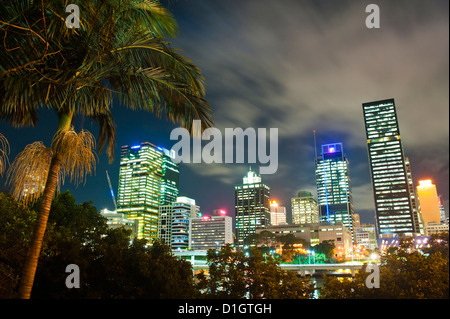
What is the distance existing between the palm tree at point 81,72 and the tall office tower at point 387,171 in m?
163

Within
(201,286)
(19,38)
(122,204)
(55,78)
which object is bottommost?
(201,286)

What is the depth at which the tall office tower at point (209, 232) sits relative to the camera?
170000 mm

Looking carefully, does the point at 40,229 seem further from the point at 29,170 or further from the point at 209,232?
the point at 209,232

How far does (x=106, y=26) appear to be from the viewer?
471 cm

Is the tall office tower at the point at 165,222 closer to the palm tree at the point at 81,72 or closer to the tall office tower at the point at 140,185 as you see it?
the tall office tower at the point at 140,185

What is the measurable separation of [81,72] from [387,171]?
17652cm

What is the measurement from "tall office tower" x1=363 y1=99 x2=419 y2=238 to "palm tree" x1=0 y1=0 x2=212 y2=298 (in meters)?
163

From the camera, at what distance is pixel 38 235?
4.51 meters

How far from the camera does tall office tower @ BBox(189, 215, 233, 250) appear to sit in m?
170

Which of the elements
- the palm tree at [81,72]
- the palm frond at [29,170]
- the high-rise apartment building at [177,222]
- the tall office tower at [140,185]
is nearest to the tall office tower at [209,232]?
the high-rise apartment building at [177,222]
